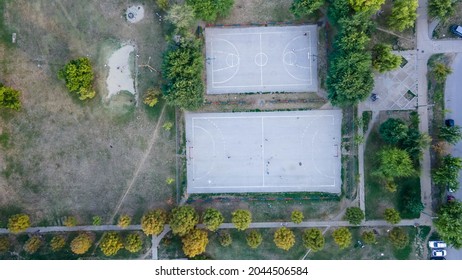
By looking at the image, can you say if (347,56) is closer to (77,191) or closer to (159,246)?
(159,246)

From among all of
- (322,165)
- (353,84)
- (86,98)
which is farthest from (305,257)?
(86,98)

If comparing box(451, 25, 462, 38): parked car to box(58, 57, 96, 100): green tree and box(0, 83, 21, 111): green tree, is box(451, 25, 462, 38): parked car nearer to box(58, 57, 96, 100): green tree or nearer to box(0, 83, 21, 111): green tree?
box(58, 57, 96, 100): green tree

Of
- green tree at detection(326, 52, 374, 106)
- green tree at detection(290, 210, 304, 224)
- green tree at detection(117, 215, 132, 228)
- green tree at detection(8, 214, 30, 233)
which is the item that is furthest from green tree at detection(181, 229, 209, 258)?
green tree at detection(326, 52, 374, 106)

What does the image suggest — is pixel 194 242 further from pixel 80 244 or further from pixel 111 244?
pixel 80 244

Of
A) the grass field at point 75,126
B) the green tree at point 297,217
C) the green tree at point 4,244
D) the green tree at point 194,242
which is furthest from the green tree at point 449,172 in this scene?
the green tree at point 4,244

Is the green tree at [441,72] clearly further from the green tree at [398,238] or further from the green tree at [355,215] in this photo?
the green tree at [398,238]
